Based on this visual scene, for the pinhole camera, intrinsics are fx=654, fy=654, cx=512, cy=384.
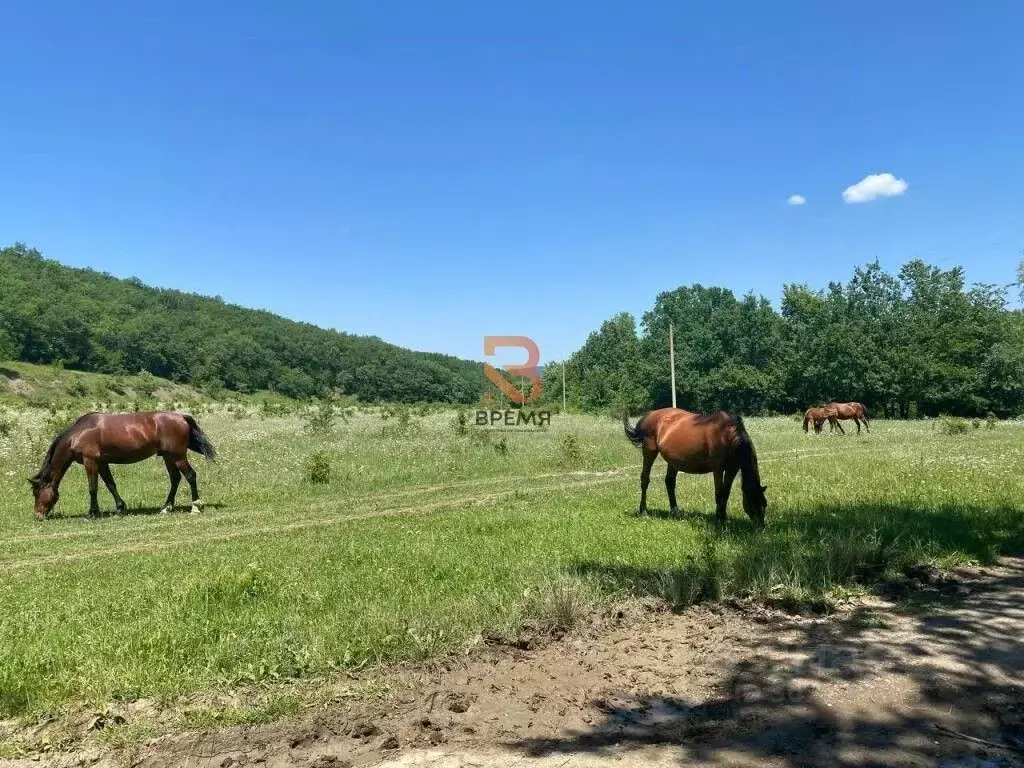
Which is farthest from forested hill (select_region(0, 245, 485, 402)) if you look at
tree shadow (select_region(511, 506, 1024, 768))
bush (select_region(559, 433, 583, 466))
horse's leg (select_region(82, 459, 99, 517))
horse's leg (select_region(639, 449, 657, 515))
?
tree shadow (select_region(511, 506, 1024, 768))

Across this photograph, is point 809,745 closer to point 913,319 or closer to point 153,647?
point 153,647

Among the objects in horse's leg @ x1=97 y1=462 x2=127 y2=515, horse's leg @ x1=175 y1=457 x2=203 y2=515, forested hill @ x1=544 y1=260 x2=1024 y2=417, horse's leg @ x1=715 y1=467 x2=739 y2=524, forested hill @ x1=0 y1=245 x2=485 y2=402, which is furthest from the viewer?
forested hill @ x1=0 y1=245 x2=485 y2=402

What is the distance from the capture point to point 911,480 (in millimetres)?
13562

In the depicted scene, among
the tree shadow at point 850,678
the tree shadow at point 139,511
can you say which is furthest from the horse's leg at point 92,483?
the tree shadow at point 850,678

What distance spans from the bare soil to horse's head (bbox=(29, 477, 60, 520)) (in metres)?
12.7

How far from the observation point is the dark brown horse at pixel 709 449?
395 inches

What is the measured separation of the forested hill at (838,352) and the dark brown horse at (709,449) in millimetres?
48646

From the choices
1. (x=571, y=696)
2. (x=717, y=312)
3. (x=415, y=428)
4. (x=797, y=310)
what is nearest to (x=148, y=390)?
(x=415, y=428)

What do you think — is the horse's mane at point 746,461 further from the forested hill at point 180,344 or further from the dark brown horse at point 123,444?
the forested hill at point 180,344

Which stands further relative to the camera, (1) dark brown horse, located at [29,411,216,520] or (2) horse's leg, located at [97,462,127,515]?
(1) dark brown horse, located at [29,411,216,520]

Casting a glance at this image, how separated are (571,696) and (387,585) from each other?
314cm

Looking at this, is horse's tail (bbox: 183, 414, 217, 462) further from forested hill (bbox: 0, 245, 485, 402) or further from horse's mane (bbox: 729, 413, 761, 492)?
forested hill (bbox: 0, 245, 485, 402)

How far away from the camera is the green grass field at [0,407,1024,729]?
5215 millimetres

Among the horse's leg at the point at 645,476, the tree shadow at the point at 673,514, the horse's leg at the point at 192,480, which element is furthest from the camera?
the horse's leg at the point at 192,480
